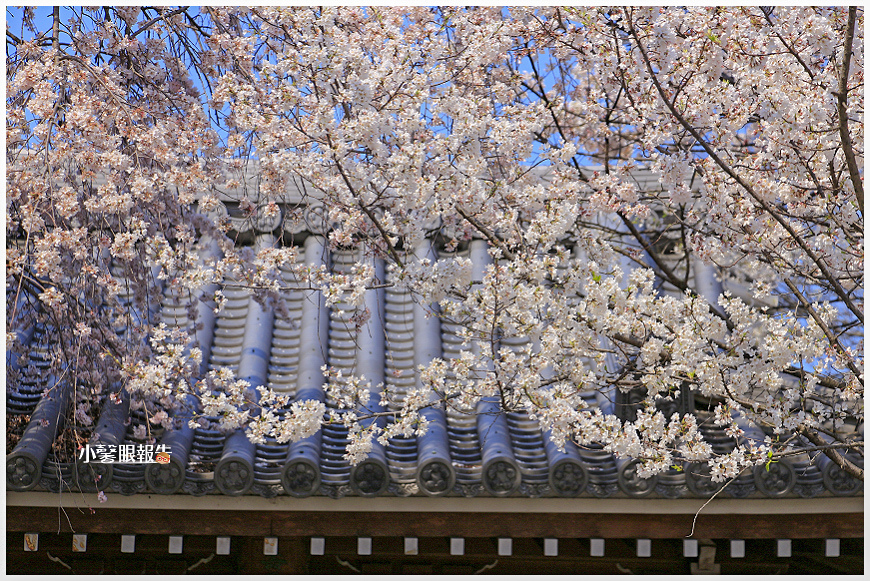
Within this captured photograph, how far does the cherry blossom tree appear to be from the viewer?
2.55 metres

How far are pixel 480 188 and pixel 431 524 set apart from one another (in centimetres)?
123

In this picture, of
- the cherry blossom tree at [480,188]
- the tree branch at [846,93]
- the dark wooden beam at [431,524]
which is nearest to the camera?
the tree branch at [846,93]

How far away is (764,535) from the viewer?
Result: 2967mm

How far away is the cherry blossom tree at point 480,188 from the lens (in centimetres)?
255

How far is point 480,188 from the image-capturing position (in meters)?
2.76

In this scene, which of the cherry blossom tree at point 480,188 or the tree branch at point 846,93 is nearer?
the tree branch at point 846,93

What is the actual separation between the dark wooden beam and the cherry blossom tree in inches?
11.9

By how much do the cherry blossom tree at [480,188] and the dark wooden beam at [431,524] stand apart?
30 cm

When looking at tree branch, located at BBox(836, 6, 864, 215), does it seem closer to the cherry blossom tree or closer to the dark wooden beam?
the cherry blossom tree

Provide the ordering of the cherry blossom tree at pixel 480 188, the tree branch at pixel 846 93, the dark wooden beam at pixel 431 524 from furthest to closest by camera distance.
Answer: the dark wooden beam at pixel 431 524 → the cherry blossom tree at pixel 480 188 → the tree branch at pixel 846 93

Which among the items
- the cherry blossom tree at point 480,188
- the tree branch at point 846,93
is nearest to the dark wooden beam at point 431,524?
the cherry blossom tree at point 480,188

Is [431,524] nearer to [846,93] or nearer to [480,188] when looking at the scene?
[480,188]

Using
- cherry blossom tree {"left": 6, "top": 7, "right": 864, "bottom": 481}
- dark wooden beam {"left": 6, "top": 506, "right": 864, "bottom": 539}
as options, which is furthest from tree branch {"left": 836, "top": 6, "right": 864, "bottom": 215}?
dark wooden beam {"left": 6, "top": 506, "right": 864, "bottom": 539}

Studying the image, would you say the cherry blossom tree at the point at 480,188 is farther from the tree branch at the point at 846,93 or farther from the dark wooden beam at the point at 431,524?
the dark wooden beam at the point at 431,524
